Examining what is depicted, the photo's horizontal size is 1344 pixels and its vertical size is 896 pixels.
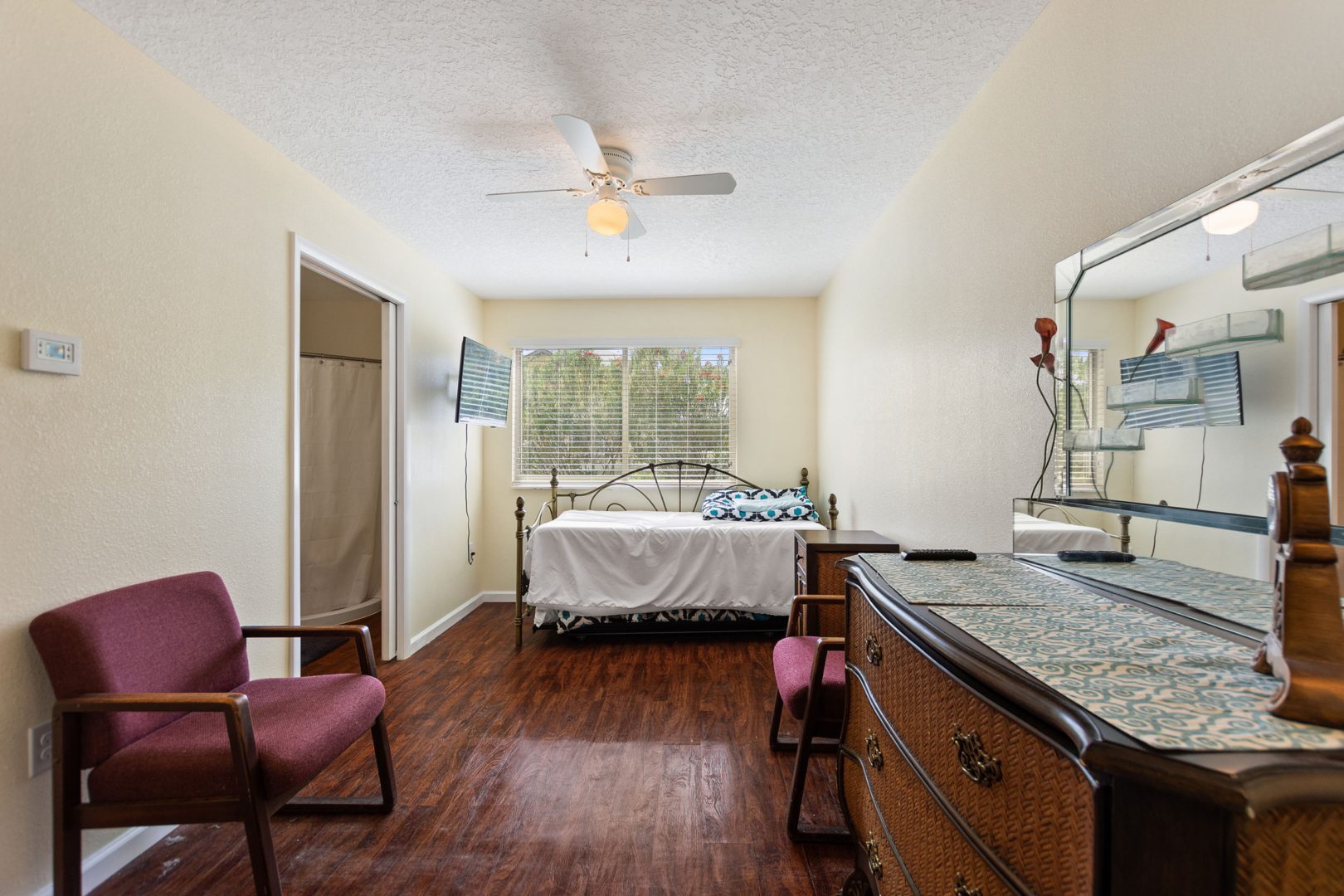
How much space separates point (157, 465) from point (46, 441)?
1.07 feet

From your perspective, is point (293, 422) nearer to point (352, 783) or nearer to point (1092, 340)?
point (352, 783)

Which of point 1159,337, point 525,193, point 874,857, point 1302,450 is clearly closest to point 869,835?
point 874,857

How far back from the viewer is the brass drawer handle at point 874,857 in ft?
4.10

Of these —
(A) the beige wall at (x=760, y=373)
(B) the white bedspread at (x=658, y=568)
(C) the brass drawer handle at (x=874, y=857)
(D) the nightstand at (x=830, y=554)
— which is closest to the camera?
(C) the brass drawer handle at (x=874, y=857)

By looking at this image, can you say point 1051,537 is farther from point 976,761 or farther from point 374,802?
point 374,802

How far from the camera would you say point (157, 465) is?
1.88m

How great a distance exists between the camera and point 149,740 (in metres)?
1.52

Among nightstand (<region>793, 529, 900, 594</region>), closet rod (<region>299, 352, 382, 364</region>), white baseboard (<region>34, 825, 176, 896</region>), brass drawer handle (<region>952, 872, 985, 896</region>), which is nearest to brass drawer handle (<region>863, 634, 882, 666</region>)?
brass drawer handle (<region>952, 872, 985, 896</region>)

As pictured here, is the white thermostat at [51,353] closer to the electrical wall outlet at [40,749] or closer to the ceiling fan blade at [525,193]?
the electrical wall outlet at [40,749]

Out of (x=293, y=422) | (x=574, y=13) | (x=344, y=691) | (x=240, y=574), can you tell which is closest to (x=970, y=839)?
(x=344, y=691)

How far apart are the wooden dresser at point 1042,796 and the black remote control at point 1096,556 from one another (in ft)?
1.66

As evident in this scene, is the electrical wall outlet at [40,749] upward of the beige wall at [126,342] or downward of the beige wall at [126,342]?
downward

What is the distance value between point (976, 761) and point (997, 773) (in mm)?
47

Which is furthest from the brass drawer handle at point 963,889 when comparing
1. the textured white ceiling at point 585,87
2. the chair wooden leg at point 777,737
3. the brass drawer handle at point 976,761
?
the textured white ceiling at point 585,87
